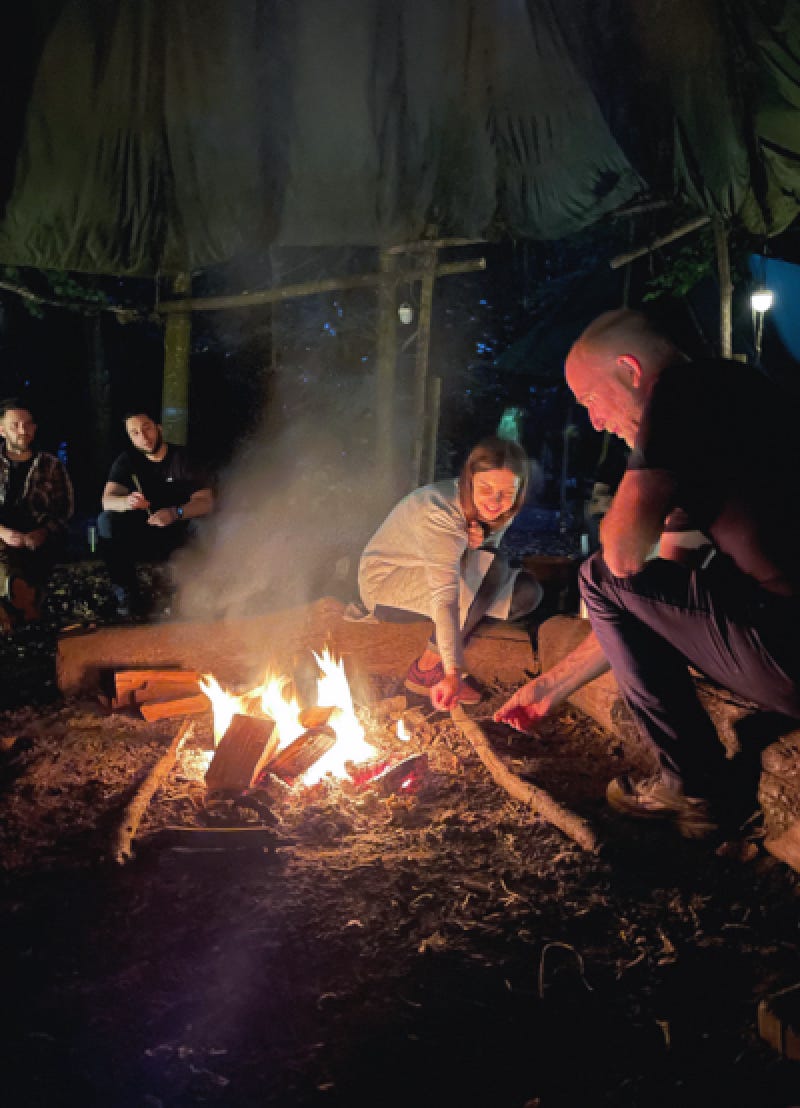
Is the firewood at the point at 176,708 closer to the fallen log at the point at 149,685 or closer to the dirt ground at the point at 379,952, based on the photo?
the fallen log at the point at 149,685

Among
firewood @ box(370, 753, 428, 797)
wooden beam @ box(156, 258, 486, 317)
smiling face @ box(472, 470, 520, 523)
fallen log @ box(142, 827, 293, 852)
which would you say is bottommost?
fallen log @ box(142, 827, 293, 852)

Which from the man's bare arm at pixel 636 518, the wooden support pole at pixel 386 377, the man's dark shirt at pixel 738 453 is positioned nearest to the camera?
the man's dark shirt at pixel 738 453

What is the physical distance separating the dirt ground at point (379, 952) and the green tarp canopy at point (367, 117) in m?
3.08

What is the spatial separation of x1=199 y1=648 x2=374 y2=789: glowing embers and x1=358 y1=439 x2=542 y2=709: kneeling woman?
554mm

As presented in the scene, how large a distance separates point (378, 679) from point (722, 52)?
390cm

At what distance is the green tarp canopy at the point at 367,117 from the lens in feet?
10.5

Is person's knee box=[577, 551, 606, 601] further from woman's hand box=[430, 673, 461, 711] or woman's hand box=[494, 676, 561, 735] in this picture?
woman's hand box=[430, 673, 461, 711]

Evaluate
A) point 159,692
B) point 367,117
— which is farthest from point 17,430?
point 367,117

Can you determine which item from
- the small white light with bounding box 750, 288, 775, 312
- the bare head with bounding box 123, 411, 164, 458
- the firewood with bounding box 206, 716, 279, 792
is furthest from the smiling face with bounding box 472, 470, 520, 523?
the small white light with bounding box 750, 288, 775, 312

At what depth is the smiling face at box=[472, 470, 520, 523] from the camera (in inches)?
156

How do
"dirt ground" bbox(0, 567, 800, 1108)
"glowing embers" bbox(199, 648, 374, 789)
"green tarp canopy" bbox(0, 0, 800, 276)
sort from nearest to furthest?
"dirt ground" bbox(0, 567, 800, 1108) → "green tarp canopy" bbox(0, 0, 800, 276) → "glowing embers" bbox(199, 648, 374, 789)

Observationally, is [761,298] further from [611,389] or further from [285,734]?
[285,734]

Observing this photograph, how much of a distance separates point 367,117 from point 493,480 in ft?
6.62

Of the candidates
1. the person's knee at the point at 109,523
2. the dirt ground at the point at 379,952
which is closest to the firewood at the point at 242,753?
the dirt ground at the point at 379,952
